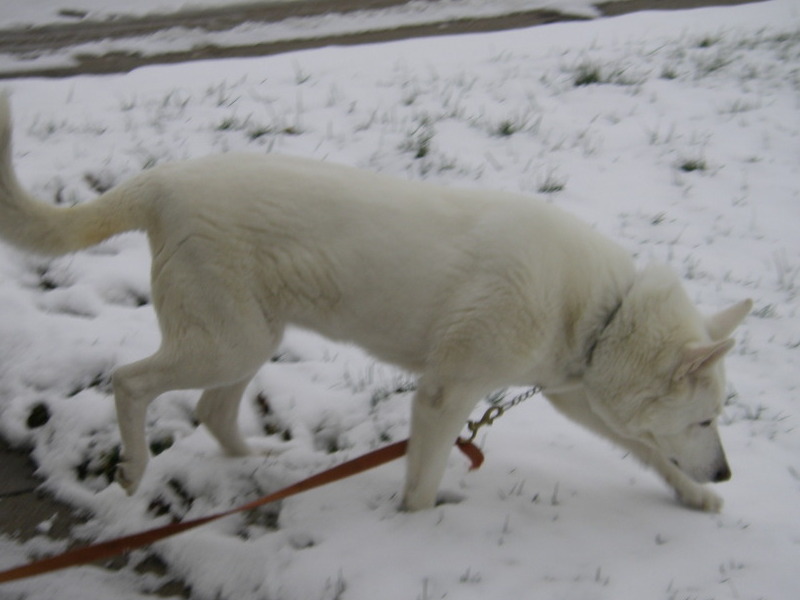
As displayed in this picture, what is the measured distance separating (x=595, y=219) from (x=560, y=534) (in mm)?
2367

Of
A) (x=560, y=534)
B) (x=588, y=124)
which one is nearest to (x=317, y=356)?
(x=560, y=534)

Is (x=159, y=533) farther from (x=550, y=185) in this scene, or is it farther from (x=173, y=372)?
(x=550, y=185)

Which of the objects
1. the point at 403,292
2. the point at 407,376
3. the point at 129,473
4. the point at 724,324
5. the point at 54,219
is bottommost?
the point at 407,376

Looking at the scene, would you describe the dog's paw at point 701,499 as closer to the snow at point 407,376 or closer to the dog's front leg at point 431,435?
the snow at point 407,376

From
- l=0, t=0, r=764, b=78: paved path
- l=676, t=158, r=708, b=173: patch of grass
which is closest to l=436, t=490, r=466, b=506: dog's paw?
l=676, t=158, r=708, b=173: patch of grass

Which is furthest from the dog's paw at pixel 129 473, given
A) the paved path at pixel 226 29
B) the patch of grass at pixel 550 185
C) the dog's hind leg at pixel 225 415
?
the paved path at pixel 226 29

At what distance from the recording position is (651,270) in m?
3.09

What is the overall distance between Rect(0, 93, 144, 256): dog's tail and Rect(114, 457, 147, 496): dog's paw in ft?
2.55

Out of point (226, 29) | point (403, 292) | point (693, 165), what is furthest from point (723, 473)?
point (226, 29)

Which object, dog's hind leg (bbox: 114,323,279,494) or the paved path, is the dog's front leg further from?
the paved path

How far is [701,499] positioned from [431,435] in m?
1.10

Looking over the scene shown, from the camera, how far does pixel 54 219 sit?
2.93 m

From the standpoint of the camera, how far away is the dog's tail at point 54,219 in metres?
2.88

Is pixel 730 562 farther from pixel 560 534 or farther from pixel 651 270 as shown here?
pixel 651 270
